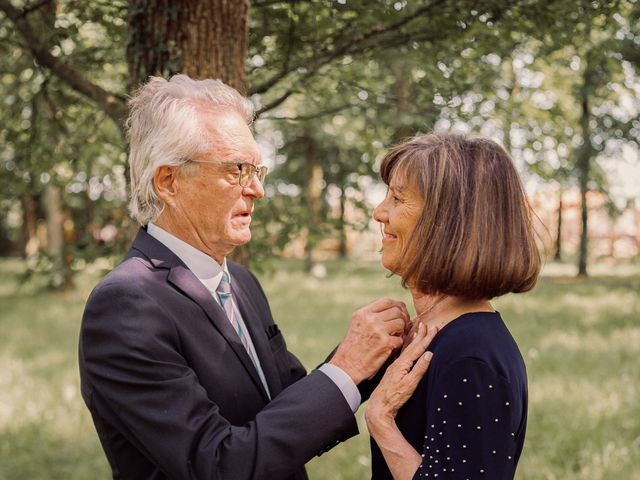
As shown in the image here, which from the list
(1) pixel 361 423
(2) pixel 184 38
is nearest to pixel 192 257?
(2) pixel 184 38

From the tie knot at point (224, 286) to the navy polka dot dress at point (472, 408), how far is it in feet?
2.63

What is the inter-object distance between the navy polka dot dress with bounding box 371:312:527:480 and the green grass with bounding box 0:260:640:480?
95.5 inches

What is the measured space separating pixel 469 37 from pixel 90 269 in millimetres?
2477

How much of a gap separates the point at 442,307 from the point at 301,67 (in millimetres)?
1964

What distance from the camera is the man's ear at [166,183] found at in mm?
2105

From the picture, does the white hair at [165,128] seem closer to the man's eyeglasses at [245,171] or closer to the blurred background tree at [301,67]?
the man's eyeglasses at [245,171]

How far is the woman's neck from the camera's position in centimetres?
193

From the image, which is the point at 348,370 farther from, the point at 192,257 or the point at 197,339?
the point at 192,257

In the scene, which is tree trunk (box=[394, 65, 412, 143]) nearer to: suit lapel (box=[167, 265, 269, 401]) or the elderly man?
the elderly man

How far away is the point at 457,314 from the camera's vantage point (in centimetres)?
192

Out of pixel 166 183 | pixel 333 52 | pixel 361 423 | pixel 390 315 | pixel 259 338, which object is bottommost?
pixel 361 423

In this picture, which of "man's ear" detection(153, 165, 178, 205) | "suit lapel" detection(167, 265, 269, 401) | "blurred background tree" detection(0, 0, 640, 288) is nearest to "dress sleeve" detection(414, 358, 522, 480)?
"suit lapel" detection(167, 265, 269, 401)

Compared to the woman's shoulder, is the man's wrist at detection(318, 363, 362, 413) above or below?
below

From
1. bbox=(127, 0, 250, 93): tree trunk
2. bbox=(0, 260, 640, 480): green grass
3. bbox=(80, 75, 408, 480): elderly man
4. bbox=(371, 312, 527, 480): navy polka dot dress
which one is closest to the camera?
bbox=(371, 312, 527, 480): navy polka dot dress
